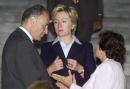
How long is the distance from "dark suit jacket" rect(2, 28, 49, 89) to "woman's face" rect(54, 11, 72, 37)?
2.87 feet

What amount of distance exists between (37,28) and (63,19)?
31.6 inches

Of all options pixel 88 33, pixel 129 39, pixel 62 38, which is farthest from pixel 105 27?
pixel 62 38

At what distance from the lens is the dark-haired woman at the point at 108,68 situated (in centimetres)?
541

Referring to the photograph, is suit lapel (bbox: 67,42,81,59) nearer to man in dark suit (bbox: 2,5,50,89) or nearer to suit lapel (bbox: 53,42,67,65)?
suit lapel (bbox: 53,42,67,65)

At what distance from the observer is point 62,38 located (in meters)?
6.27

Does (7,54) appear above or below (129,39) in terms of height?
above

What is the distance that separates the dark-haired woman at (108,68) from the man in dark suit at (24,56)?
0.44 meters

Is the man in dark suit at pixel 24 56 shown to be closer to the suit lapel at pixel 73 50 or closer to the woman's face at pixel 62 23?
the woman's face at pixel 62 23

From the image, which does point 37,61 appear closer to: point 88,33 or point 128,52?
point 88,33

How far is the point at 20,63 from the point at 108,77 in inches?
32.9

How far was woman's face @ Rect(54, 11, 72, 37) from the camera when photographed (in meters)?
6.14

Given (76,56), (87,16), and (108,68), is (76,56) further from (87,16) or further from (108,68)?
(87,16)

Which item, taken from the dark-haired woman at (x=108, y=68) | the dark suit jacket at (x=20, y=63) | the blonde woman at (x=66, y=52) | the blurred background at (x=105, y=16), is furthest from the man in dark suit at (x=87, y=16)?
the dark suit jacket at (x=20, y=63)

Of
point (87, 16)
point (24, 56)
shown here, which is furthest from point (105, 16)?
point (24, 56)
